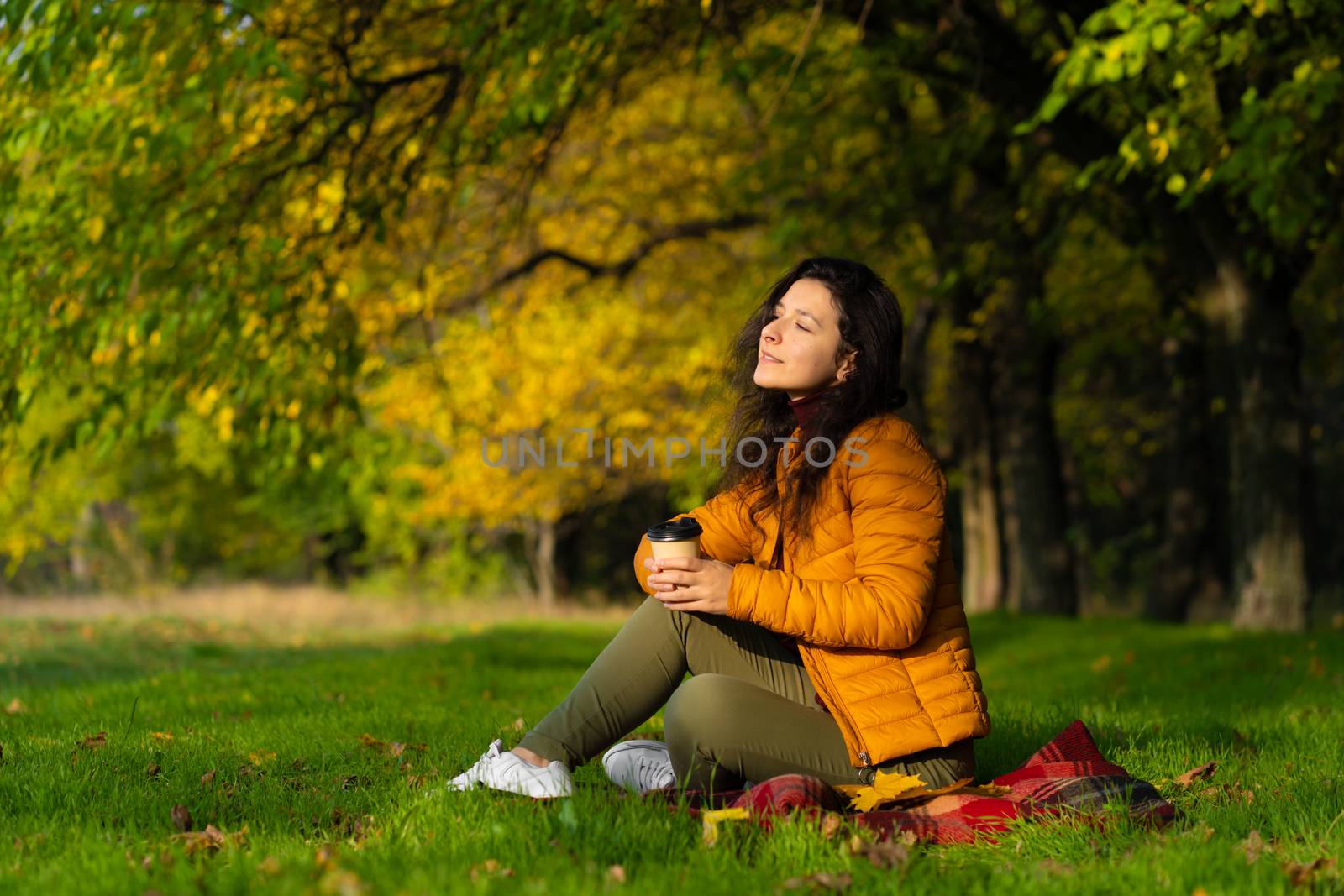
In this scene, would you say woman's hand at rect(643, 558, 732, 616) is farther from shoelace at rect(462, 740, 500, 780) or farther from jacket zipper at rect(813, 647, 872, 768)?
shoelace at rect(462, 740, 500, 780)

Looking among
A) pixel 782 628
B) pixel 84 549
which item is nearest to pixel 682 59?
pixel 782 628

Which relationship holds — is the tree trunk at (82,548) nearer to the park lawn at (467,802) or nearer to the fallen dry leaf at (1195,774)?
the park lawn at (467,802)

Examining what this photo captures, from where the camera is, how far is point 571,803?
3215mm

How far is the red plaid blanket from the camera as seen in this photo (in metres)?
3.28

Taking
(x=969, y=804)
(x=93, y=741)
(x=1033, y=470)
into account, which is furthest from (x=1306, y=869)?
(x=1033, y=470)

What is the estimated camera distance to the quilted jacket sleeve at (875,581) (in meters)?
3.30

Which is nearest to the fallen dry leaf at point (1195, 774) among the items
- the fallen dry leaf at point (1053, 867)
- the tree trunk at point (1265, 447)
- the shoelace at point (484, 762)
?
the fallen dry leaf at point (1053, 867)

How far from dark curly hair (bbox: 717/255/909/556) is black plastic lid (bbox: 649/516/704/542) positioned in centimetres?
36

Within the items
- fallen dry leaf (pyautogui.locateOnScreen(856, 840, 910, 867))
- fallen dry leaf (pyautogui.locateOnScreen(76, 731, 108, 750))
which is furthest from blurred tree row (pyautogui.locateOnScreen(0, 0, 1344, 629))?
fallen dry leaf (pyautogui.locateOnScreen(76, 731, 108, 750))

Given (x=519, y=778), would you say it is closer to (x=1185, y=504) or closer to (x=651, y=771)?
(x=651, y=771)

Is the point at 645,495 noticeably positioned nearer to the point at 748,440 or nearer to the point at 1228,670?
the point at 1228,670

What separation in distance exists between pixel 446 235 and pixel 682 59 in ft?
8.86

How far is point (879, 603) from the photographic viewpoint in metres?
3.30

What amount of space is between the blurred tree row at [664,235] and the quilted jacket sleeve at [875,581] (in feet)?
3.43
